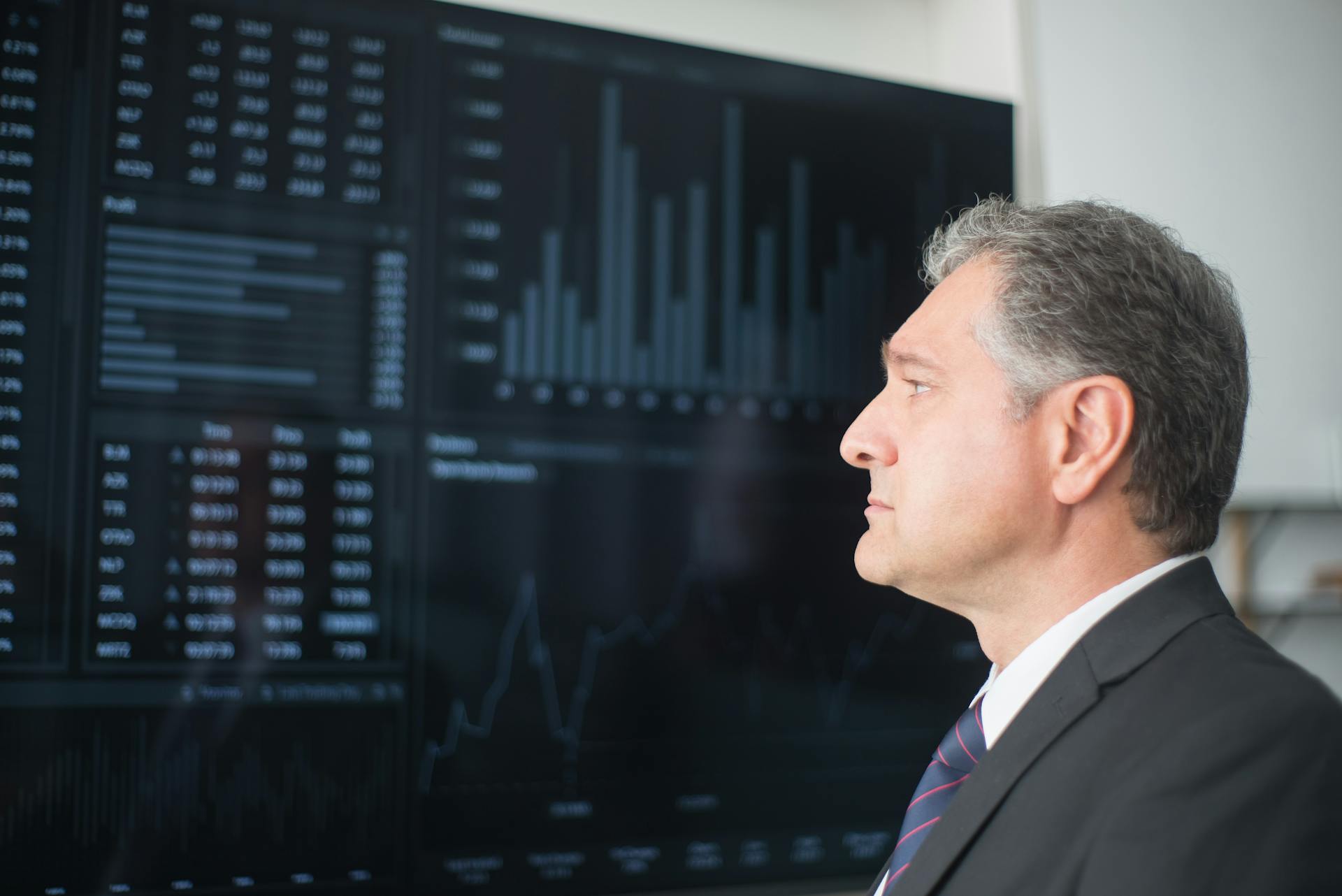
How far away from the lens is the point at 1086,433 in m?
1.02

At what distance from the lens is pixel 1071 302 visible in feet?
3.39

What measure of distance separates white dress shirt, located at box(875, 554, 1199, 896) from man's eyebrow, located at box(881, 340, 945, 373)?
0.29m

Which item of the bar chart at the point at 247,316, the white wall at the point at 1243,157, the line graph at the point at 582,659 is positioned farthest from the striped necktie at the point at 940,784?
the white wall at the point at 1243,157

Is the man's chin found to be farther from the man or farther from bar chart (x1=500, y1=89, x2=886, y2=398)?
bar chart (x1=500, y1=89, x2=886, y2=398)

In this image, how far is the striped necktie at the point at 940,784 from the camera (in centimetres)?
100

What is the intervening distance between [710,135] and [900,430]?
855mm

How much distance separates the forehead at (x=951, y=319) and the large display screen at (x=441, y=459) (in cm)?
61

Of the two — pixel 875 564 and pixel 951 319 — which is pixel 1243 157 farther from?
pixel 875 564

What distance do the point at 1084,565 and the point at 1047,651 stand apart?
0.33 feet

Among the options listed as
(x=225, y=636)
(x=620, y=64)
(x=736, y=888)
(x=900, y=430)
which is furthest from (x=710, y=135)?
(x=736, y=888)

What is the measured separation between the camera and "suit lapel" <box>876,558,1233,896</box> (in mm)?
895

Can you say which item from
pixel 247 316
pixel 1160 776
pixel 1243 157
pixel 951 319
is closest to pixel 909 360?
pixel 951 319

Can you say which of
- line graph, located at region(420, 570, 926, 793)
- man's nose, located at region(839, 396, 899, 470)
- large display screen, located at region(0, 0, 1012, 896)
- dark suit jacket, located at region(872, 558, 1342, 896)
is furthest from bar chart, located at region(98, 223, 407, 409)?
dark suit jacket, located at region(872, 558, 1342, 896)

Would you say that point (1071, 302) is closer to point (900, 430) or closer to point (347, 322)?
point (900, 430)
